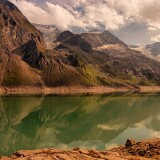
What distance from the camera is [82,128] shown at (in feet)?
353

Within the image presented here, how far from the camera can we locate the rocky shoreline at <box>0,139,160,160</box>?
37.2m

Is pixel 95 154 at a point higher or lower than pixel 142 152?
higher

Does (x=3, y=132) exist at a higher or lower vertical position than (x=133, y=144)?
lower

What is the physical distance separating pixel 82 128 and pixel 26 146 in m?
37.7

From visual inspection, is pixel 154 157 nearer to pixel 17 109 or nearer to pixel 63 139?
pixel 63 139

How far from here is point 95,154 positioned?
40.7m

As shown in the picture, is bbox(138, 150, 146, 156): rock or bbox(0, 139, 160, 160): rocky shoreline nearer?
bbox(0, 139, 160, 160): rocky shoreline

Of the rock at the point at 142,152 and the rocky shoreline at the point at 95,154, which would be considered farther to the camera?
the rock at the point at 142,152

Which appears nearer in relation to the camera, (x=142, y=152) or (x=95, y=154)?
(x=95, y=154)

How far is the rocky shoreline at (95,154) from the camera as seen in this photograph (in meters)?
37.2

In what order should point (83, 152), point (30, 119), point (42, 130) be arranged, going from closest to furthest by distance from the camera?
point (83, 152) → point (42, 130) → point (30, 119)

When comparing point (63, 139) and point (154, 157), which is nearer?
point (154, 157)

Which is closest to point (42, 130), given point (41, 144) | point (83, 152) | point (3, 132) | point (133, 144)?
point (3, 132)

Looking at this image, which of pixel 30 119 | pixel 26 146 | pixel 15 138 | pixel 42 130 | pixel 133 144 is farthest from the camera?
pixel 30 119
